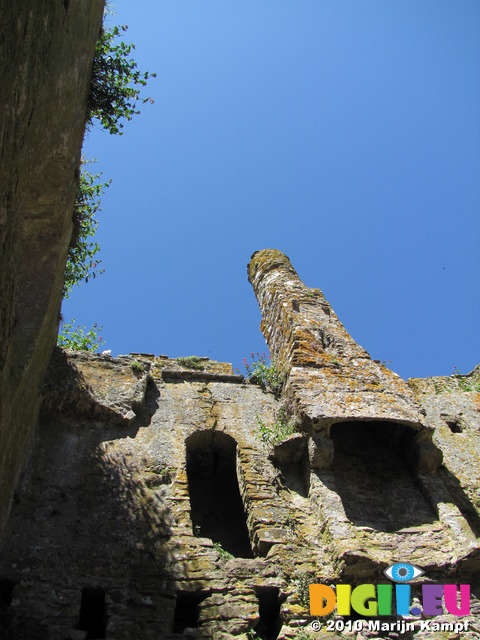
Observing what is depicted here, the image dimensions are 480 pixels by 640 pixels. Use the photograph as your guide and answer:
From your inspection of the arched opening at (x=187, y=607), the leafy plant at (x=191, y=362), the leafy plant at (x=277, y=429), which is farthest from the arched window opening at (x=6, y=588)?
the leafy plant at (x=191, y=362)

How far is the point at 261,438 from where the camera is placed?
27.7 ft

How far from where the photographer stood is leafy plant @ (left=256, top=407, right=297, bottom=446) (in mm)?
8242

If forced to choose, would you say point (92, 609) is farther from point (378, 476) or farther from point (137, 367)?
point (378, 476)

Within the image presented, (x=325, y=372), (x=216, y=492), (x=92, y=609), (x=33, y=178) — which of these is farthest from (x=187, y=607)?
(x=33, y=178)

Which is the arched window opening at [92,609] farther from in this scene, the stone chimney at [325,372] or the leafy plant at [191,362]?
the leafy plant at [191,362]

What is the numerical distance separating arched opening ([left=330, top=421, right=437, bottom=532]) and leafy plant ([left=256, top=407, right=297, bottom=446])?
814 millimetres

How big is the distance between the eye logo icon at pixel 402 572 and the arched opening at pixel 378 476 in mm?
734

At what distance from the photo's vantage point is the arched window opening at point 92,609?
575 cm

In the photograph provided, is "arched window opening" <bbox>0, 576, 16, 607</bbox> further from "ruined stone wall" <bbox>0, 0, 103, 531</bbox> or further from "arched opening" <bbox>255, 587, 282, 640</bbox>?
"arched opening" <bbox>255, 587, 282, 640</bbox>

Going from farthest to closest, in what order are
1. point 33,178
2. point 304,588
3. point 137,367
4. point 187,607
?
point 137,367
point 33,178
point 304,588
point 187,607

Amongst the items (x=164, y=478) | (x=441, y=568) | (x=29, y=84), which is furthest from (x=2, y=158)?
(x=441, y=568)

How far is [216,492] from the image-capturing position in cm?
884

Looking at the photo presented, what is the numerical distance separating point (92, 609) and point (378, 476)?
14.1 feet

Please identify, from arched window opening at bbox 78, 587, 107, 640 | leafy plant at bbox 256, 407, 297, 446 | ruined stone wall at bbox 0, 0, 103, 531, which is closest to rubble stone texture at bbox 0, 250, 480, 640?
arched window opening at bbox 78, 587, 107, 640
